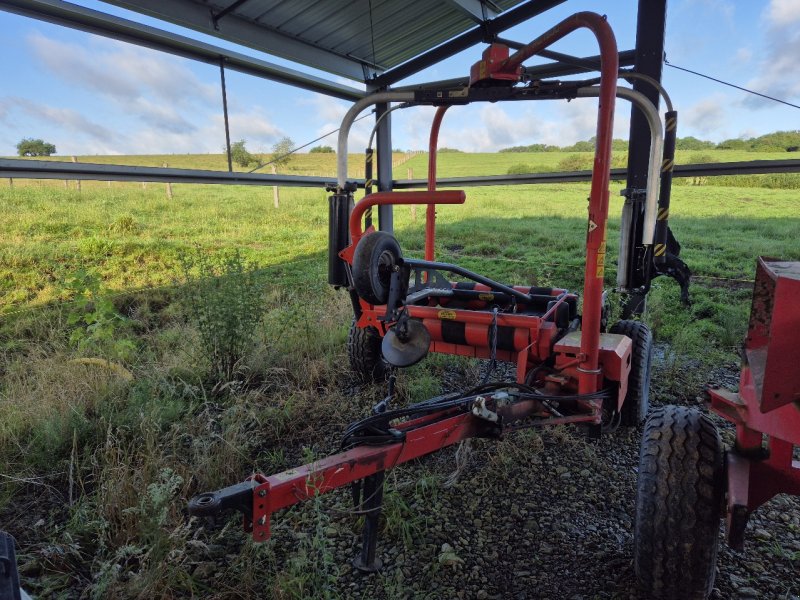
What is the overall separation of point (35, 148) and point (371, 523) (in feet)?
12.6

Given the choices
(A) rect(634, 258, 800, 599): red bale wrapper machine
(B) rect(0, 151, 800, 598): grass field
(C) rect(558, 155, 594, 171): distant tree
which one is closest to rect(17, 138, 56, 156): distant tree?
(B) rect(0, 151, 800, 598): grass field

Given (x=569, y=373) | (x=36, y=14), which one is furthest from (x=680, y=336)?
(x=36, y=14)

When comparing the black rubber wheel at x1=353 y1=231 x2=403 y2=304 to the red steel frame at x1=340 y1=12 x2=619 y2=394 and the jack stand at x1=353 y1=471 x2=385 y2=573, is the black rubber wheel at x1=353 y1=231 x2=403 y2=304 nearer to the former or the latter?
the red steel frame at x1=340 y1=12 x2=619 y2=394

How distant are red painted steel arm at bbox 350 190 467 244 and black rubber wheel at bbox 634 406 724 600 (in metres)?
1.40

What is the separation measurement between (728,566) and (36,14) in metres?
5.21

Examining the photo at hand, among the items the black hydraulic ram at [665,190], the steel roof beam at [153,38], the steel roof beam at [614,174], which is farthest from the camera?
the steel roof beam at [614,174]

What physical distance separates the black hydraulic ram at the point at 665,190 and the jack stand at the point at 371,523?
2.51m

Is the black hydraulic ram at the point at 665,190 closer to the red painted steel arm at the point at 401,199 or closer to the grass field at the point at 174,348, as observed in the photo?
→ the grass field at the point at 174,348

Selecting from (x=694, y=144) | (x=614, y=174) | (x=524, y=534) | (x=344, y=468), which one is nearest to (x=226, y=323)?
(x=344, y=468)

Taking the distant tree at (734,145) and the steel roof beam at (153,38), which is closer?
the steel roof beam at (153,38)

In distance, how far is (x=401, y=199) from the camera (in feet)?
8.58

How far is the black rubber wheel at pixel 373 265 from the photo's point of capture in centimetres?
246

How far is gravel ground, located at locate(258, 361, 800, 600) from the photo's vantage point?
83.6 inches

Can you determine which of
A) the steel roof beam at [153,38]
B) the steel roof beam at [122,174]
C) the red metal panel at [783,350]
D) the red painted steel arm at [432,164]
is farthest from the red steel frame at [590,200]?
the steel roof beam at [153,38]
